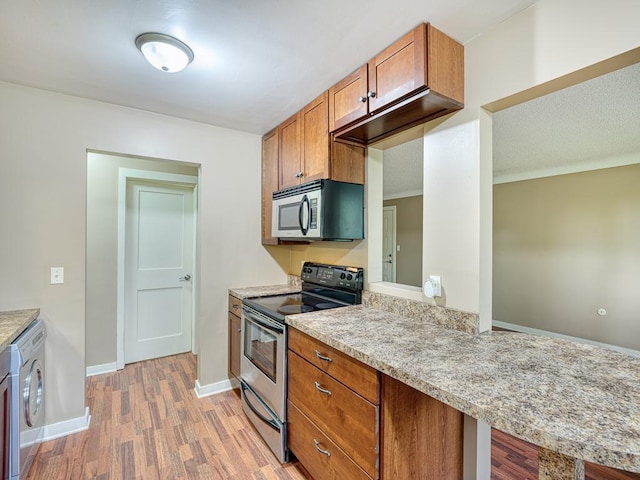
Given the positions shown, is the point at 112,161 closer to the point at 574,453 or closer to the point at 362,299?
the point at 362,299

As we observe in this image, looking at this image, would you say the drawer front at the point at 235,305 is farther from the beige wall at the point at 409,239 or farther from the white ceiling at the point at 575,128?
the beige wall at the point at 409,239

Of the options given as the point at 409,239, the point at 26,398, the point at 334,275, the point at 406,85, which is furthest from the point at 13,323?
the point at 409,239

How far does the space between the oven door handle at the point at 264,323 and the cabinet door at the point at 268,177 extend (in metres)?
0.74

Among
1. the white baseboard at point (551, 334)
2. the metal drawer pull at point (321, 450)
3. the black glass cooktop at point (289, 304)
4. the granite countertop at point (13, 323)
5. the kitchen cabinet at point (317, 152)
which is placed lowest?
the white baseboard at point (551, 334)

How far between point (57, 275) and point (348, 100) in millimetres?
2311

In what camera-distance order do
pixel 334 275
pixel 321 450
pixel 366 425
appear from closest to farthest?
1. pixel 366 425
2. pixel 321 450
3. pixel 334 275

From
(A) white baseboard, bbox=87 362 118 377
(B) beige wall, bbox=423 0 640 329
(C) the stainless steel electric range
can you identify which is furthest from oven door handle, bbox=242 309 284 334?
(A) white baseboard, bbox=87 362 118 377

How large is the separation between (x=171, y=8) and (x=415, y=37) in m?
1.10

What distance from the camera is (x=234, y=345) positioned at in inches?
102

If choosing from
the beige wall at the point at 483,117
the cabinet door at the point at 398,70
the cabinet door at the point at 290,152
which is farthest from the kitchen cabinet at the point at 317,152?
the beige wall at the point at 483,117

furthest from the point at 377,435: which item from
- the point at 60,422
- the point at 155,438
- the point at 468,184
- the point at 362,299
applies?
the point at 60,422

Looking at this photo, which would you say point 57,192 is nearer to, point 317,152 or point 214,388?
point 317,152

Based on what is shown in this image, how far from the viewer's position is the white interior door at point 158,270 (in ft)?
10.6

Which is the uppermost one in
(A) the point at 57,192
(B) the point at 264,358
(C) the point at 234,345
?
(A) the point at 57,192
